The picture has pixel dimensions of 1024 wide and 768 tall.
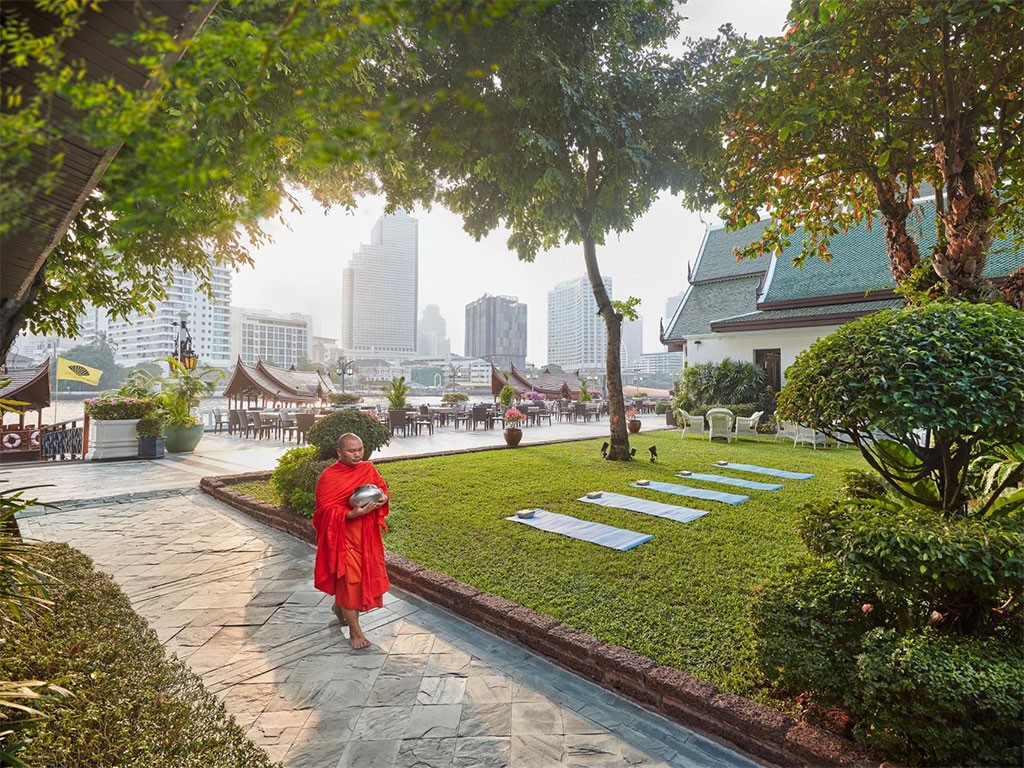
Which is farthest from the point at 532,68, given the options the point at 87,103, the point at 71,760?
the point at 71,760

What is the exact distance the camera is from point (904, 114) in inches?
163

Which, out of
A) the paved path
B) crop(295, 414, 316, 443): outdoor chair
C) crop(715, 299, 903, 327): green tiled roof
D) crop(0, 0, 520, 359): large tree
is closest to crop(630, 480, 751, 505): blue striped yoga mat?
the paved path

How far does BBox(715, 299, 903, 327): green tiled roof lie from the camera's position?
45.1ft

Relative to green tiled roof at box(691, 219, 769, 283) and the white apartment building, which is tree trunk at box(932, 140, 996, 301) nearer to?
the white apartment building

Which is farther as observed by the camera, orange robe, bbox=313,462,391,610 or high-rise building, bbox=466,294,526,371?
high-rise building, bbox=466,294,526,371

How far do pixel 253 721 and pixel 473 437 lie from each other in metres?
14.2

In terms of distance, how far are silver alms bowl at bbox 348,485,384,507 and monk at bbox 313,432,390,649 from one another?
0.09 feet

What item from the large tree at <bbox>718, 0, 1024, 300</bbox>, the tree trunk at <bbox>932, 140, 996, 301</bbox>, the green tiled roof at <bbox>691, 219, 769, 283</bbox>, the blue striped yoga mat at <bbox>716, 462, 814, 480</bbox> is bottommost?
the blue striped yoga mat at <bbox>716, 462, 814, 480</bbox>

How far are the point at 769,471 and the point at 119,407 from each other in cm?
1493

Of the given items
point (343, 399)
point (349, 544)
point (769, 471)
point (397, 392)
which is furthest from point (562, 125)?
point (343, 399)

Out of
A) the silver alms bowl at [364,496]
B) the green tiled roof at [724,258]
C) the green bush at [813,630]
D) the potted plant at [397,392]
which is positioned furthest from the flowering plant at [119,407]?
the green tiled roof at [724,258]

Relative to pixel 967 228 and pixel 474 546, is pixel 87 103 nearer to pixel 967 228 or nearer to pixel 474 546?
pixel 474 546

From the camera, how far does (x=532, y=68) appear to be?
2.22 metres

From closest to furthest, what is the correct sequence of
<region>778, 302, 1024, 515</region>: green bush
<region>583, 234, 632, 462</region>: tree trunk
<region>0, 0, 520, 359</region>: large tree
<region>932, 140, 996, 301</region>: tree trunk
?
<region>0, 0, 520, 359</region>: large tree < <region>778, 302, 1024, 515</region>: green bush < <region>932, 140, 996, 301</region>: tree trunk < <region>583, 234, 632, 462</region>: tree trunk
